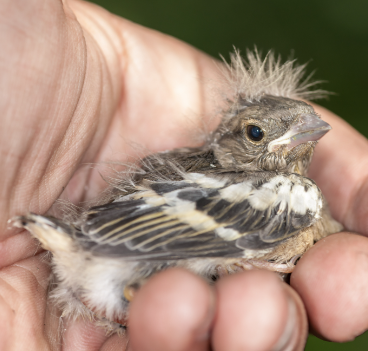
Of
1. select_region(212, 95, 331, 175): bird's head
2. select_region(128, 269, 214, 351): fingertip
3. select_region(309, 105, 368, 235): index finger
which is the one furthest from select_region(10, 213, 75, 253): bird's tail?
select_region(309, 105, 368, 235): index finger

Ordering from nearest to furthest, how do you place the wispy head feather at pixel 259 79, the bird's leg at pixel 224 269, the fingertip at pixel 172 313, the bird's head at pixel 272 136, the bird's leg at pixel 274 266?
the fingertip at pixel 172 313 < the bird's leg at pixel 224 269 < the bird's leg at pixel 274 266 < the bird's head at pixel 272 136 < the wispy head feather at pixel 259 79

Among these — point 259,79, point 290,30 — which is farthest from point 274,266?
point 290,30

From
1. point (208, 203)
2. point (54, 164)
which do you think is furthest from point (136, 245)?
point (54, 164)

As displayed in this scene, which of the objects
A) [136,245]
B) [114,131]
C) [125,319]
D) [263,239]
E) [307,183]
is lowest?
[125,319]

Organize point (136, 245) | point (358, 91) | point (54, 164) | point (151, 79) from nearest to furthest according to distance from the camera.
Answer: point (136, 245)
point (54, 164)
point (151, 79)
point (358, 91)

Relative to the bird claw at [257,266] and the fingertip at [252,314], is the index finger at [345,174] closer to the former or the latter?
the bird claw at [257,266]

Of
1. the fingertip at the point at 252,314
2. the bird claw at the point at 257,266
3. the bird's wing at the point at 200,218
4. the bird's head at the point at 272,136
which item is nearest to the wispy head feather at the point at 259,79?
the bird's head at the point at 272,136

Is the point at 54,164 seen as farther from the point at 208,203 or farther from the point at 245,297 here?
the point at 245,297
